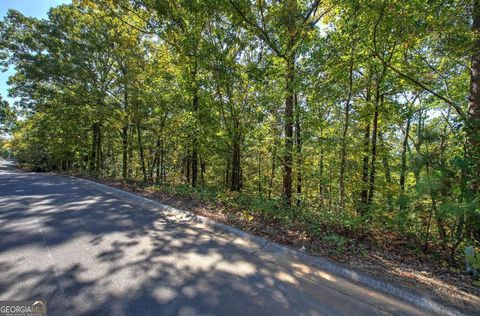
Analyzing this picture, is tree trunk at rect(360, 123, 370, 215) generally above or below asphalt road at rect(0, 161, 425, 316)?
above

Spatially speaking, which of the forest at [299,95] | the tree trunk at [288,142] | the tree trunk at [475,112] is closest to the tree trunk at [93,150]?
the forest at [299,95]

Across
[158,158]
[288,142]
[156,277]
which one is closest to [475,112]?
[288,142]

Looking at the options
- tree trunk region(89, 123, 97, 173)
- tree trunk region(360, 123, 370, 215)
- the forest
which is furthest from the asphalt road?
tree trunk region(89, 123, 97, 173)

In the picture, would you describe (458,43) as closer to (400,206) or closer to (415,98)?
(400,206)

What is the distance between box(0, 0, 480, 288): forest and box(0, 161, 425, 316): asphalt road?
1441mm

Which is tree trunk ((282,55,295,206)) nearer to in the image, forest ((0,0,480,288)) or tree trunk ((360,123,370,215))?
forest ((0,0,480,288))

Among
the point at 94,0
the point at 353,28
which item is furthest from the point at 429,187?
the point at 94,0

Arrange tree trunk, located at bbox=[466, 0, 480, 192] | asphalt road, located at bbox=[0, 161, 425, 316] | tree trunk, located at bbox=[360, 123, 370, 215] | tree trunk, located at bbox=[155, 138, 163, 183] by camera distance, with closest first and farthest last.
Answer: asphalt road, located at bbox=[0, 161, 425, 316]
tree trunk, located at bbox=[466, 0, 480, 192]
tree trunk, located at bbox=[360, 123, 370, 215]
tree trunk, located at bbox=[155, 138, 163, 183]

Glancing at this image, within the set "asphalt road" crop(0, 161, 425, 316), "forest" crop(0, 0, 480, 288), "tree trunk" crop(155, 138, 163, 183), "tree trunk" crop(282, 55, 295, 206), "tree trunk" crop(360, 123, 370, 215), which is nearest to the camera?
"asphalt road" crop(0, 161, 425, 316)

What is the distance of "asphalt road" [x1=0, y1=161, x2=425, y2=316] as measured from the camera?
6.84ft

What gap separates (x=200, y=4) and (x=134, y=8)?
93.0 inches

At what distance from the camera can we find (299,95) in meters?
7.35

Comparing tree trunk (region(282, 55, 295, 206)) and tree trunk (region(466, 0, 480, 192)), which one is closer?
tree trunk (region(466, 0, 480, 192))

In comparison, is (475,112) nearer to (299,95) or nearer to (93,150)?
(299,95)
